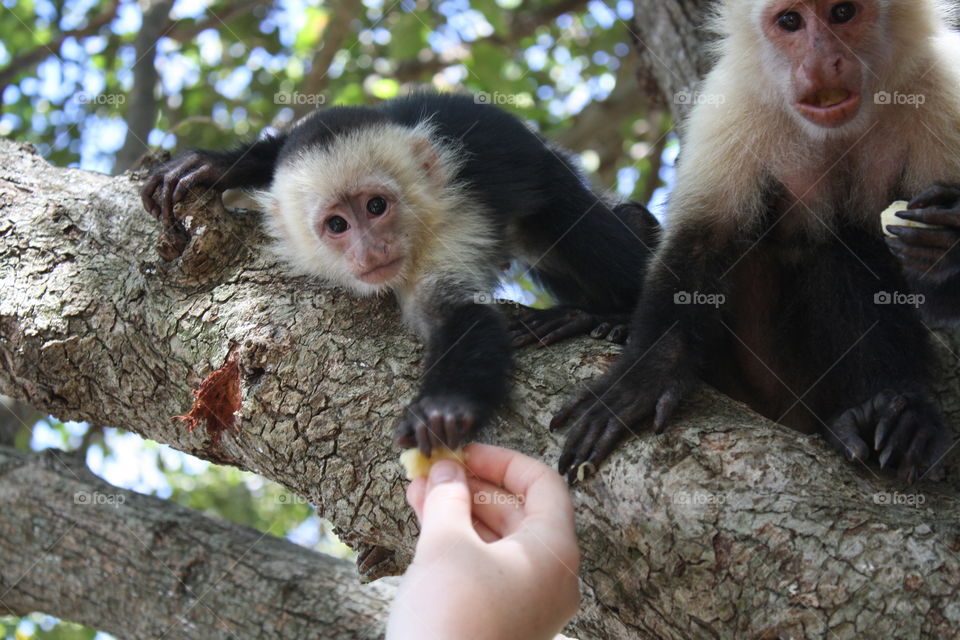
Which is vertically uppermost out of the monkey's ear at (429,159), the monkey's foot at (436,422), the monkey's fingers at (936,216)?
the monkey's ear at (429,159)

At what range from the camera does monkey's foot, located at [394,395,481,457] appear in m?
2.54

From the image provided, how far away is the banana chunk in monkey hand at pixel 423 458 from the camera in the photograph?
7.67 feet

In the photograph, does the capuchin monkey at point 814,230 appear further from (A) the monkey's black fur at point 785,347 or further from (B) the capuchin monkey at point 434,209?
(B) the capuchin monkey at point 434,209

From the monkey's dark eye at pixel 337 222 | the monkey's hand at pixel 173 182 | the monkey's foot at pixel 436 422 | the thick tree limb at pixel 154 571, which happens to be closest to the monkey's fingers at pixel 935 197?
the monkey's foot at pixel 436 422

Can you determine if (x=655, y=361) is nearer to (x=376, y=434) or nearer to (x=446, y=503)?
(x=376, y=434)

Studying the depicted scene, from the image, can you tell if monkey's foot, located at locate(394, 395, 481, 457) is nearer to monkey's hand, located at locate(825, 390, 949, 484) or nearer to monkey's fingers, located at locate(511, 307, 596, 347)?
monkey's fingers, located at locate(511, 307, 596, 347)

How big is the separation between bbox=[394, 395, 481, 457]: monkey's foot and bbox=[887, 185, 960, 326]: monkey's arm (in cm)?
150

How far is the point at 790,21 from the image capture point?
341 centimetres

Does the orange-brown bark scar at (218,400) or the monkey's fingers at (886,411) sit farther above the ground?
the orange-brown bark scar at (218,400)

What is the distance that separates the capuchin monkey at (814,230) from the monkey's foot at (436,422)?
42 centimetres

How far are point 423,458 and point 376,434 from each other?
1.13 ft

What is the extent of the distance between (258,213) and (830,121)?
2.24 m

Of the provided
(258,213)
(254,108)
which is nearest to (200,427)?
(258,213)

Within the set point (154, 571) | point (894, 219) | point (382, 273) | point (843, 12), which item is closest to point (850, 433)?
point (894, 219)
